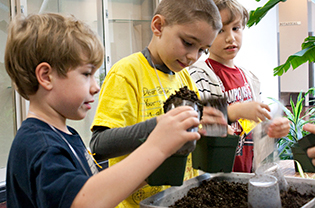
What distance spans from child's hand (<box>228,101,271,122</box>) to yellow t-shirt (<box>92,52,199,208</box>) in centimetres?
24

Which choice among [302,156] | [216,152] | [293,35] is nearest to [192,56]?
[216,152]

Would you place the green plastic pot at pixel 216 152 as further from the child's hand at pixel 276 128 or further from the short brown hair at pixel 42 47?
the short brown hair at pixel 42 47

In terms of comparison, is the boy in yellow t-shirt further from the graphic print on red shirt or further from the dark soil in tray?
the graphic print on red shirt

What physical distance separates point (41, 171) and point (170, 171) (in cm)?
30

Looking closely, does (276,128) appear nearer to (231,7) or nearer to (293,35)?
(231,7)

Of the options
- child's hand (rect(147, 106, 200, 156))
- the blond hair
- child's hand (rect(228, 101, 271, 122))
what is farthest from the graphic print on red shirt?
child's hand (rect(147, 106, 200, 156))

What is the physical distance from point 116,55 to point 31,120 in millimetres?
2983

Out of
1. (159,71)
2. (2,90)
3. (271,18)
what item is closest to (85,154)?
(159,71)

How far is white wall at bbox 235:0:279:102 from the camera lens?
5252 millimetres

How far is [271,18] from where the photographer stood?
19.7ft

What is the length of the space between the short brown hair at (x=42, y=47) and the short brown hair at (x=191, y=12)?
0.38 metres

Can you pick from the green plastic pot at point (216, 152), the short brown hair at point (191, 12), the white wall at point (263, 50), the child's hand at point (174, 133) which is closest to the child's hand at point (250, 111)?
the green plastic pot at point (216, 152)

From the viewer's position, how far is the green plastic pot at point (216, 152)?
88 centimetres

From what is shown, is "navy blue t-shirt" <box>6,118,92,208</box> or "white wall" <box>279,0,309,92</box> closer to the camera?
"navy blue t-shirt" <box>6,118,92,208</box>
